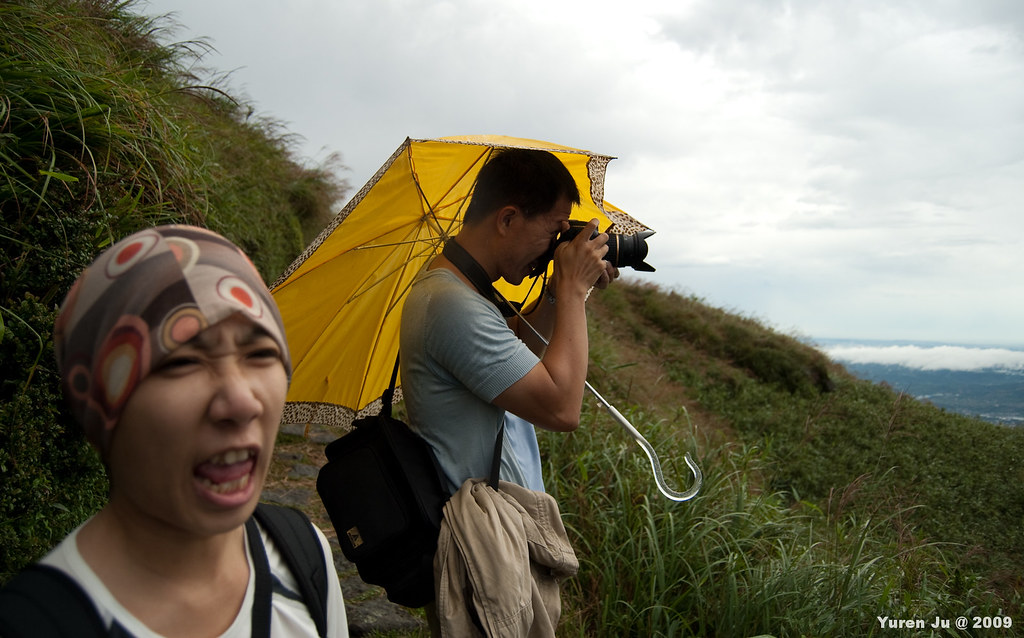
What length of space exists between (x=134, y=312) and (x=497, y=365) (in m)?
0.96

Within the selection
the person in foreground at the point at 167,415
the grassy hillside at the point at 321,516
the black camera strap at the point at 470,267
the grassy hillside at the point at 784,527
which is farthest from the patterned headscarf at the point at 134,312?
the grassy hillside at the point at 784,527

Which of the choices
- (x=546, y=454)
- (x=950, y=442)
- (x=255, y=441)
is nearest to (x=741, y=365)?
(x=950, y=442)

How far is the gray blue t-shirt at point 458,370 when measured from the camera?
5.74 ft

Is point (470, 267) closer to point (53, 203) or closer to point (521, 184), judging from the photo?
point (521, 184)

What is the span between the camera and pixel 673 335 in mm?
14492

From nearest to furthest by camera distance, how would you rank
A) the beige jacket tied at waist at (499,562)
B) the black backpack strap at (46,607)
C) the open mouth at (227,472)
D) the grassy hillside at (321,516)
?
the black backpack strap at (46,607) → the open mouth at (227,472) → the beige jacket tied at waist at (499,562) → the grassy hillside at (321,516)

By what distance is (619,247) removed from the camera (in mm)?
2090

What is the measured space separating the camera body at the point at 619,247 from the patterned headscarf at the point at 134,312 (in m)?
1.25

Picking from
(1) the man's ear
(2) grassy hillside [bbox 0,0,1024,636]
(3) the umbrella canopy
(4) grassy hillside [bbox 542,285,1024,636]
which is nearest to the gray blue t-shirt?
(1) the man's ear

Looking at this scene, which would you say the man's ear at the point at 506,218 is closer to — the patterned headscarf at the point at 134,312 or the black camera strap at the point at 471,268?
the black camera strap at the point at 471,268

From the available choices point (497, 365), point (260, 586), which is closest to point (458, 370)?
point (497, 365)

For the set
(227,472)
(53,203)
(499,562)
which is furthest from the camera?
(53,203)

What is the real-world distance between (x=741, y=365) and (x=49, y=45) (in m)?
12.8

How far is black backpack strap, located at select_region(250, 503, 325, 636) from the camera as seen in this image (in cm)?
111
